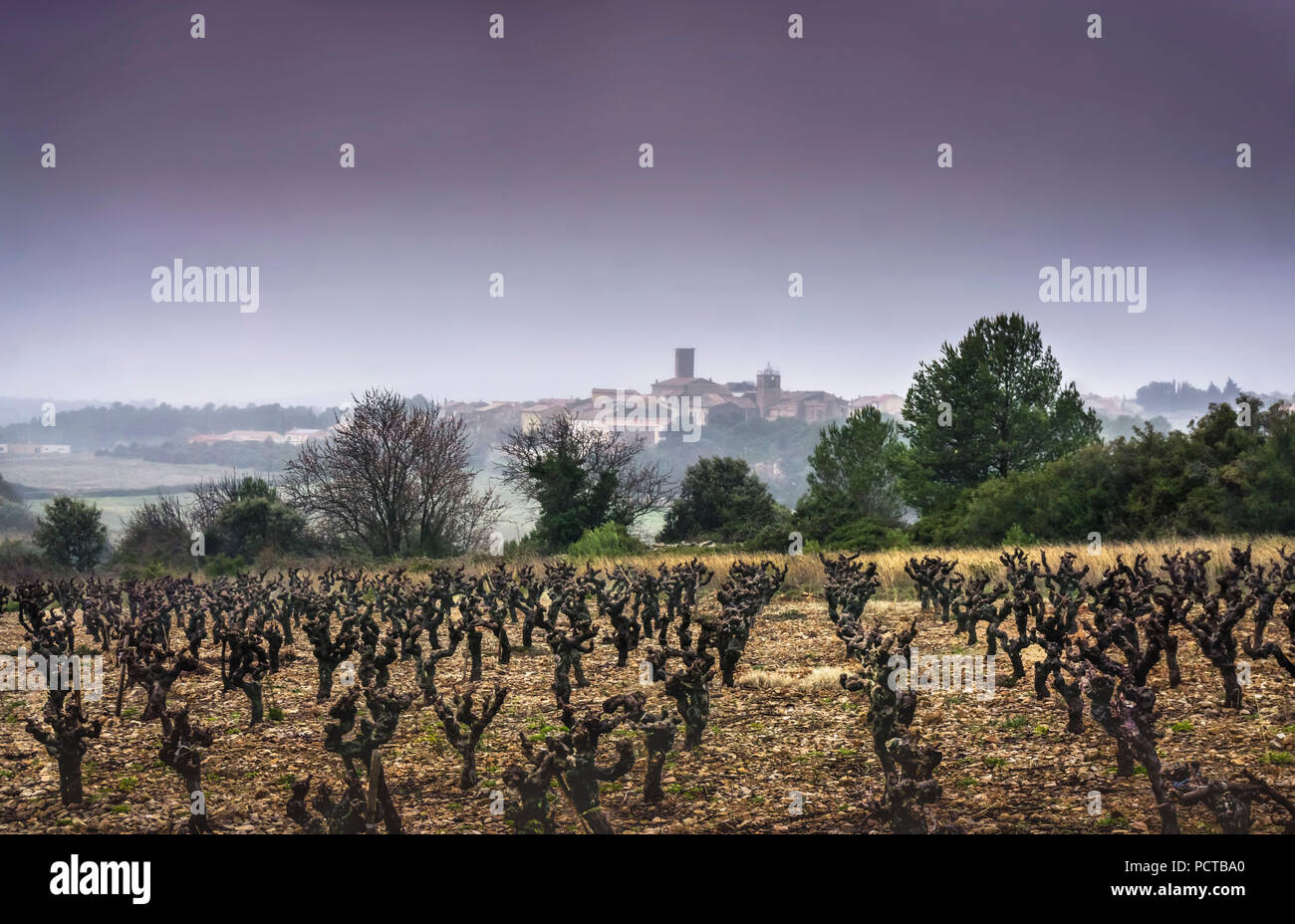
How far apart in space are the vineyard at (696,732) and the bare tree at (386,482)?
2657 centimetres

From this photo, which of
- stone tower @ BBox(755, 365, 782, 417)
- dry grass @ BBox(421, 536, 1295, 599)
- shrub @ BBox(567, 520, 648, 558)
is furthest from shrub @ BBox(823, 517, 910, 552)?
stone tower @ BBox(755, 365, 782, 417)

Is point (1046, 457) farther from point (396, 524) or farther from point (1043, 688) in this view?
point (1043, 688)

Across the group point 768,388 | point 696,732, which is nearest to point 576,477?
point 696,732

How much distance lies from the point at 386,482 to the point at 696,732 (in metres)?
34.7

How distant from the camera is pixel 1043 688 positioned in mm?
10914

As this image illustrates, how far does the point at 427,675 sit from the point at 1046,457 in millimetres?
39004

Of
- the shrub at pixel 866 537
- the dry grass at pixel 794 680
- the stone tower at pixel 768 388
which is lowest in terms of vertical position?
the dry grass at pixel 794 680

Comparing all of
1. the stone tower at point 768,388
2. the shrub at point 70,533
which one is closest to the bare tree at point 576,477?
the shrub at point 70,533

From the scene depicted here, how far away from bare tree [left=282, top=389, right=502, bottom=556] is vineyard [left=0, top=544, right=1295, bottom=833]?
26572 millimetres

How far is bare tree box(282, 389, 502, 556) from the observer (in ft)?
138

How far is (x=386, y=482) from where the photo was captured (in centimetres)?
4225

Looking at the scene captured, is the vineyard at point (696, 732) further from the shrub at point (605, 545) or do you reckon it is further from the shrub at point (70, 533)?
the shrub at point (70, 533)

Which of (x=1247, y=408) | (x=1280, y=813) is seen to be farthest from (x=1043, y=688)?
(x=1247, y=408)

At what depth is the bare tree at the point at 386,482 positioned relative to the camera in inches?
1660
